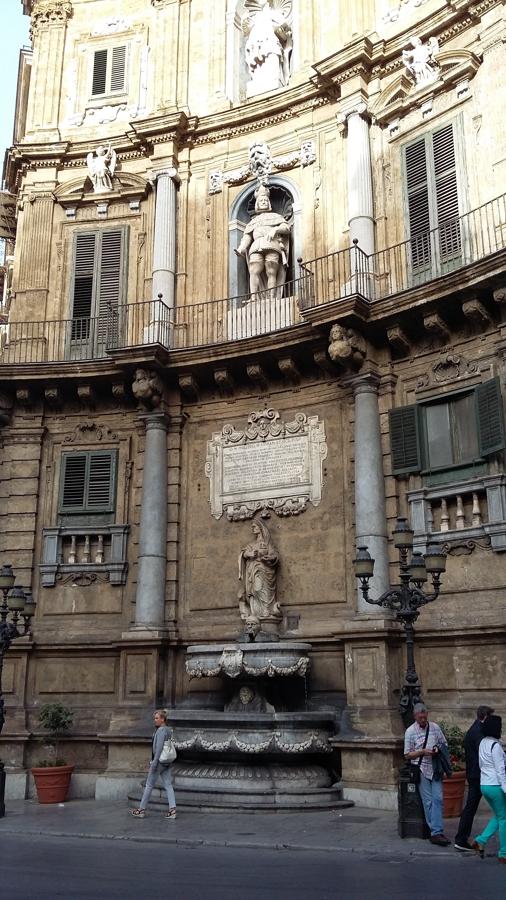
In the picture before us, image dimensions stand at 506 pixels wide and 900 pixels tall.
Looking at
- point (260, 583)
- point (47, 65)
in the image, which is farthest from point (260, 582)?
point (47, 65)

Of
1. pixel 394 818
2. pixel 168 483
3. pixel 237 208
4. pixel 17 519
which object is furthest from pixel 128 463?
pixel 394 818

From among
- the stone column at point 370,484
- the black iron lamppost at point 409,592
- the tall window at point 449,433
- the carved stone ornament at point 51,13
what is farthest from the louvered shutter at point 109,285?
the black iron lamppost at point 409,592

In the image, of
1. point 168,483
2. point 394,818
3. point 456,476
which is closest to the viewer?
point 394,818

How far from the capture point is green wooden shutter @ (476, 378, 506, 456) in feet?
45.1

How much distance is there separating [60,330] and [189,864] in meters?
12.6

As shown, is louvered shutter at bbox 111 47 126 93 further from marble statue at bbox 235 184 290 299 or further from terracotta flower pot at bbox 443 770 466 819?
terracotta flower pot at bbox 443 770 466 819

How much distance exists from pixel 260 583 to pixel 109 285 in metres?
7.66

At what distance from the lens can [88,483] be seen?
1781cm

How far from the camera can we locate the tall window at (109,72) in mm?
21219

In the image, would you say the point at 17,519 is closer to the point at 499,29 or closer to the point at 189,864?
the point at 189,864

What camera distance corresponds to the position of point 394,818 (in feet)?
39.6

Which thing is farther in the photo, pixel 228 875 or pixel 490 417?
pixel 490 417

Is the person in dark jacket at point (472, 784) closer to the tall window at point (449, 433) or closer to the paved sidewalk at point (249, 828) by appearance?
the paved sidewalk at point (249, 828)

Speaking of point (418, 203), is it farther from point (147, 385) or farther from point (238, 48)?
point (238, 48)
